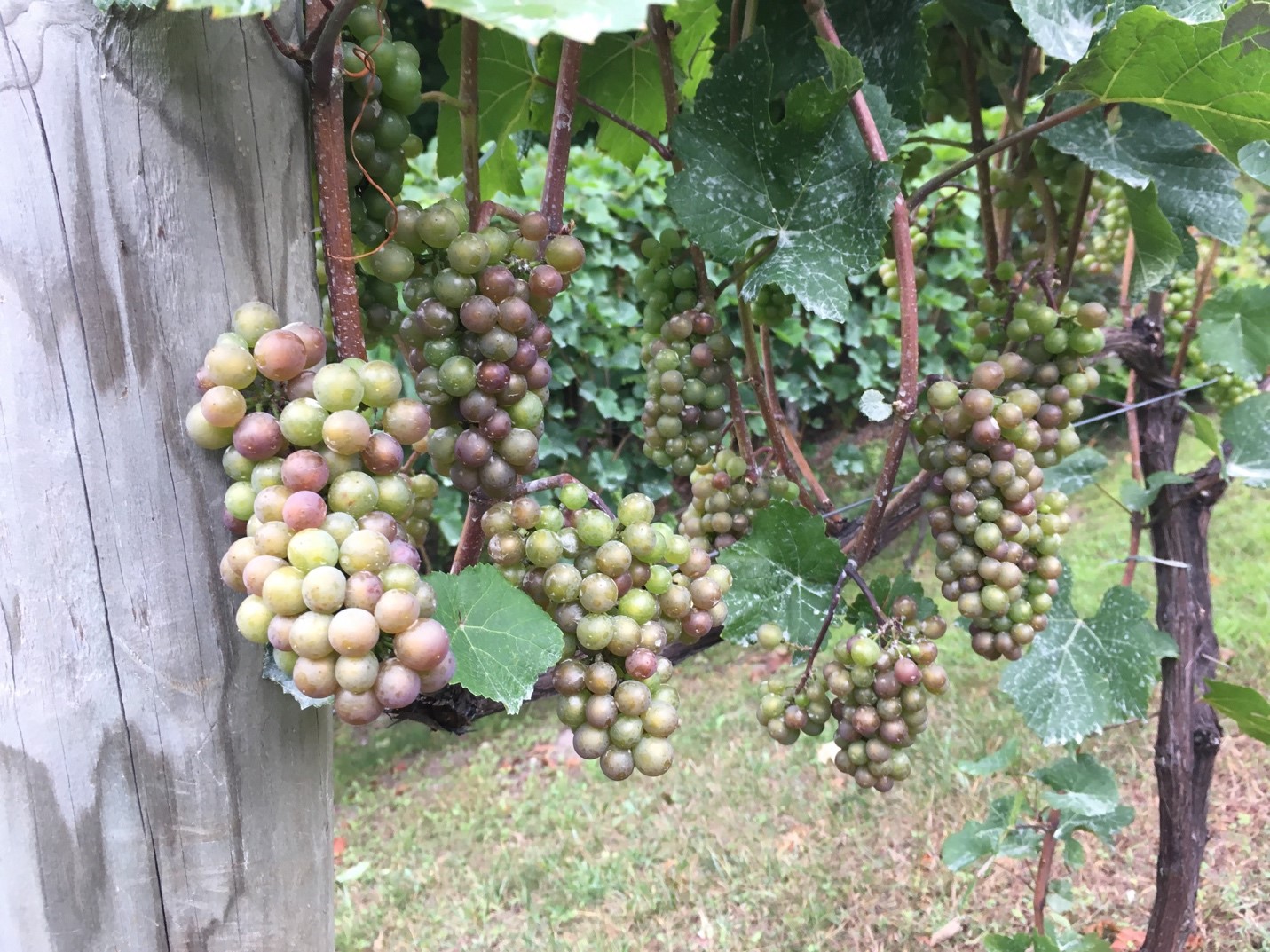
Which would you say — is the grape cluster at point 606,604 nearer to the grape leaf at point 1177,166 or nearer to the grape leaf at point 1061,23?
the grape leaf at point 1061,23

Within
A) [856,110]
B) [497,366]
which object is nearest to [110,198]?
[497,366]

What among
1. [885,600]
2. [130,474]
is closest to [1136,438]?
[885,600]

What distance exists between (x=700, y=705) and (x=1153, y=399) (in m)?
2.03

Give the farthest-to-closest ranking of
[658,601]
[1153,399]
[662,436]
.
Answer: [1153,399]
[662,436]
[658,601]

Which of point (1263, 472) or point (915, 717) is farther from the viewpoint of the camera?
point (1263, 472)

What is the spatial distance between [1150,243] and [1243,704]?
735 mm

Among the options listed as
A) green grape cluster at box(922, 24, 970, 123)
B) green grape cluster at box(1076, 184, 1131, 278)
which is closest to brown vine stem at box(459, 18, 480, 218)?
green grape cluster at box(922, 24, 970, 123)

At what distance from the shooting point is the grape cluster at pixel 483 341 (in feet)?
2.06

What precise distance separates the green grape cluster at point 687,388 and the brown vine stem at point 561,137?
0.97ft

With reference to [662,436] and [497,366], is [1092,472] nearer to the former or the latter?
[662,436]

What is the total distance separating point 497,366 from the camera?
25.0 inches

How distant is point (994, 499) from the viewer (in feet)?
3.07

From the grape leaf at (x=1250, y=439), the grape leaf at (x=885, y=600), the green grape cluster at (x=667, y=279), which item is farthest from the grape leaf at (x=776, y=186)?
the grape leaf at (x=1250, y=439)

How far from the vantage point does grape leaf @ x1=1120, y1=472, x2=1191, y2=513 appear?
135cm
